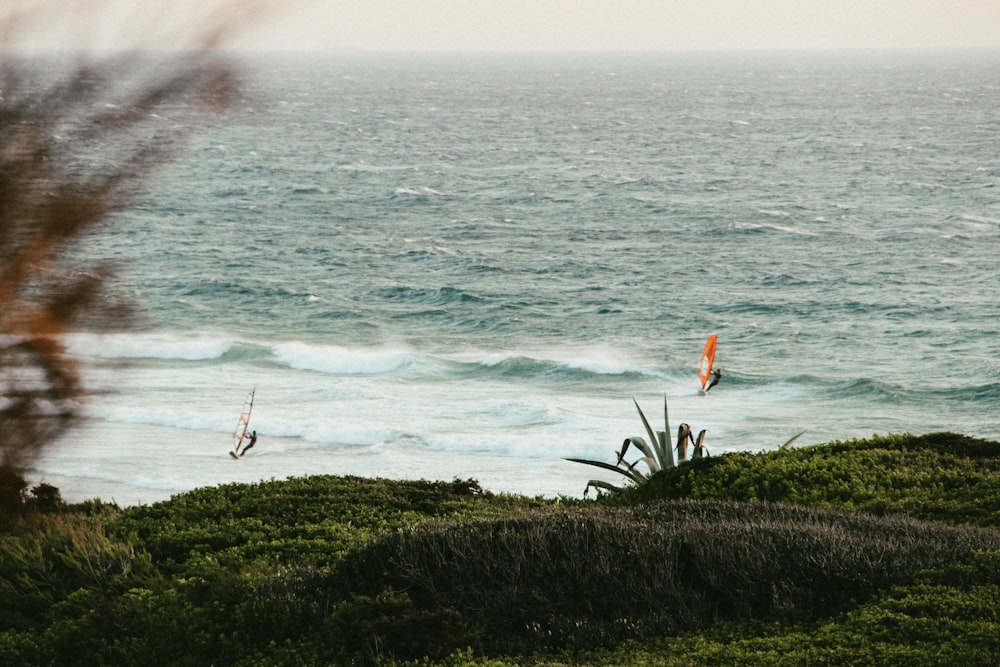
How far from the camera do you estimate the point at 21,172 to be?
1.45 metres

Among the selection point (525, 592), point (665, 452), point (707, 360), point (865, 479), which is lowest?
point (665, 452)

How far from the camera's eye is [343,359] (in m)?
33.2

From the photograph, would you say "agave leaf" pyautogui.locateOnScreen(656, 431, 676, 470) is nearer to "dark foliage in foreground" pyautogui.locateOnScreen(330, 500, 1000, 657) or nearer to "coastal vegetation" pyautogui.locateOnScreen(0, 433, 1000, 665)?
"coastal vegetation" pyautogui.locateOnScreen(0, 433, 1000, 665)

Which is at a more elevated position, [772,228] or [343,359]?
[772,228]

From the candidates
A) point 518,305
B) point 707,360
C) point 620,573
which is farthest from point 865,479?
point 518,305

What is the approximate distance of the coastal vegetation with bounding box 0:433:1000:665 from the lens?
524 centimetres

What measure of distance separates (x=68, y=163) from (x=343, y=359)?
32094mm

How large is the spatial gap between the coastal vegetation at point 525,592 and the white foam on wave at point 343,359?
24694mm

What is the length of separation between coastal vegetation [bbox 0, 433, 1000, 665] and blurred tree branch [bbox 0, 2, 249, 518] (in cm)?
332

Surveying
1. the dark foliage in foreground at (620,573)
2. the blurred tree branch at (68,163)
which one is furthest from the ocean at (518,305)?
the dark foliage in foreground at (620,573)

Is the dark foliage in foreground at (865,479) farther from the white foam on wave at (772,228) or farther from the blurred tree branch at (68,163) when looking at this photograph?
the white foam on wave at (772,228)

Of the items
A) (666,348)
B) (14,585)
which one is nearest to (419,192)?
(666,348)

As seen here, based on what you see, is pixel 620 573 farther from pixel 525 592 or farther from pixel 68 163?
pixel 68 163

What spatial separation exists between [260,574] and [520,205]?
5463 centimetres
